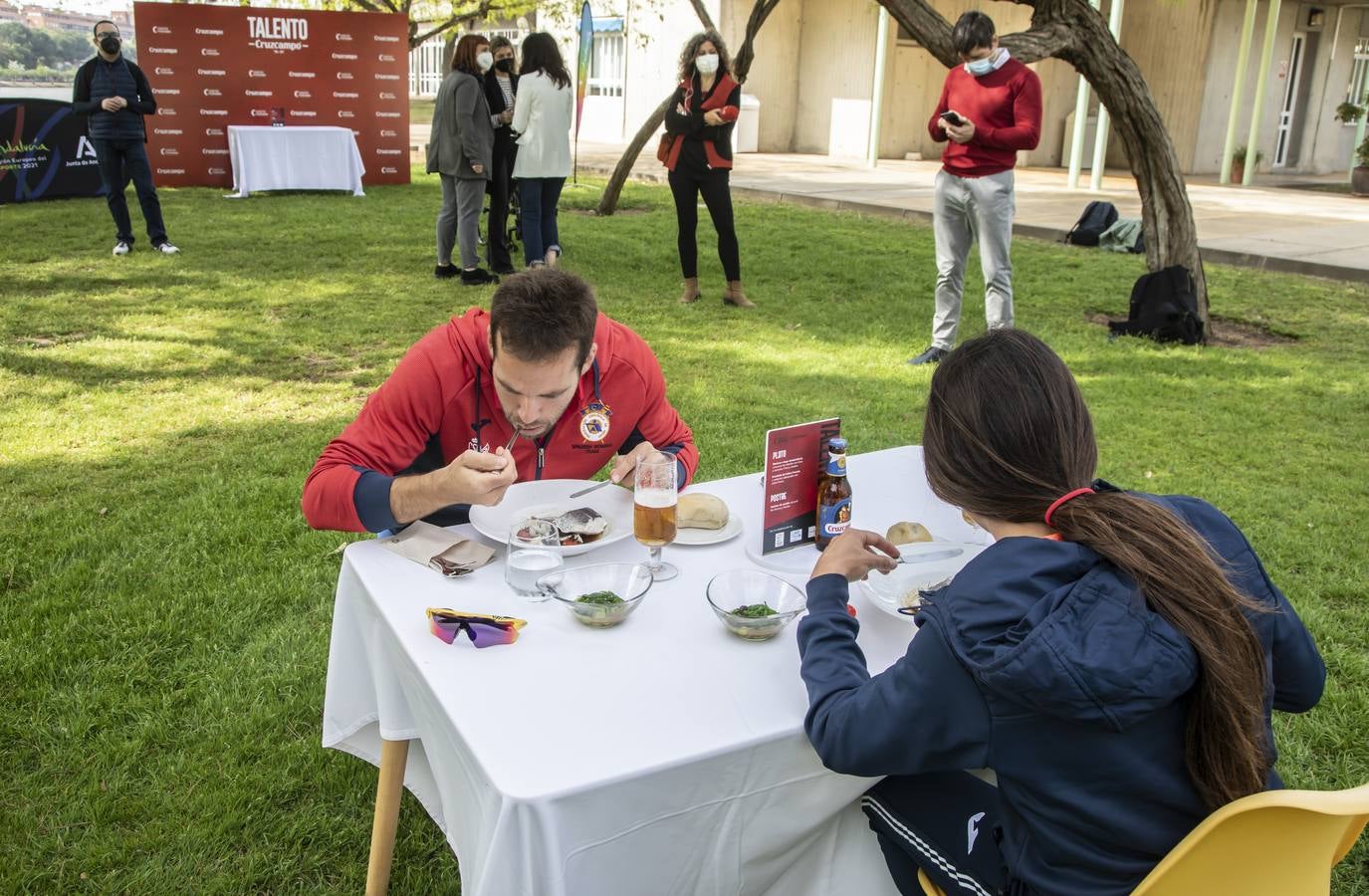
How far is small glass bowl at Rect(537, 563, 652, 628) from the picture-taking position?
5.55 feet

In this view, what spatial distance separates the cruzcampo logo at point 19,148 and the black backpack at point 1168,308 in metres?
11.2

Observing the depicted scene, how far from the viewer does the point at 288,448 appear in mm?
4680

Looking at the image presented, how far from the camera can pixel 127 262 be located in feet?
28.0

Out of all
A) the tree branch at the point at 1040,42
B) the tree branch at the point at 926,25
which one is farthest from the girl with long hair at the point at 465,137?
the tree branch at the point at 1040,42

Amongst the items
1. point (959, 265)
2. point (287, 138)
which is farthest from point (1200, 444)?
point (287, 138)

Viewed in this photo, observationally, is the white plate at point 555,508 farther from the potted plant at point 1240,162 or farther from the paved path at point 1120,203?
the potted plant at point 1240,162

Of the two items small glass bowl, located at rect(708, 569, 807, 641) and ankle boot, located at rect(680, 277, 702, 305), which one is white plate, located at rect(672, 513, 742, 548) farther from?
ankle boot, located at rect(680, 277, 702, 305)

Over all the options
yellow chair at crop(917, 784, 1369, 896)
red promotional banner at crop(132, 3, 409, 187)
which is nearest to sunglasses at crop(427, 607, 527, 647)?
yellow chair at crop(917, 784, 1369, 896)

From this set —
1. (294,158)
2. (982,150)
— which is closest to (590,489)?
(982,150)

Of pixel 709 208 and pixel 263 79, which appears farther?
pixel 263 79

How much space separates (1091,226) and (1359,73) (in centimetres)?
1248

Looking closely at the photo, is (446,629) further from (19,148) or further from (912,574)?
(19,148)

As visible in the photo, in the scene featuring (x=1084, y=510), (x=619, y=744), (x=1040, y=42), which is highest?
(x=1040, y=42)

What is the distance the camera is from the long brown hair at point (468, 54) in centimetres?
775
